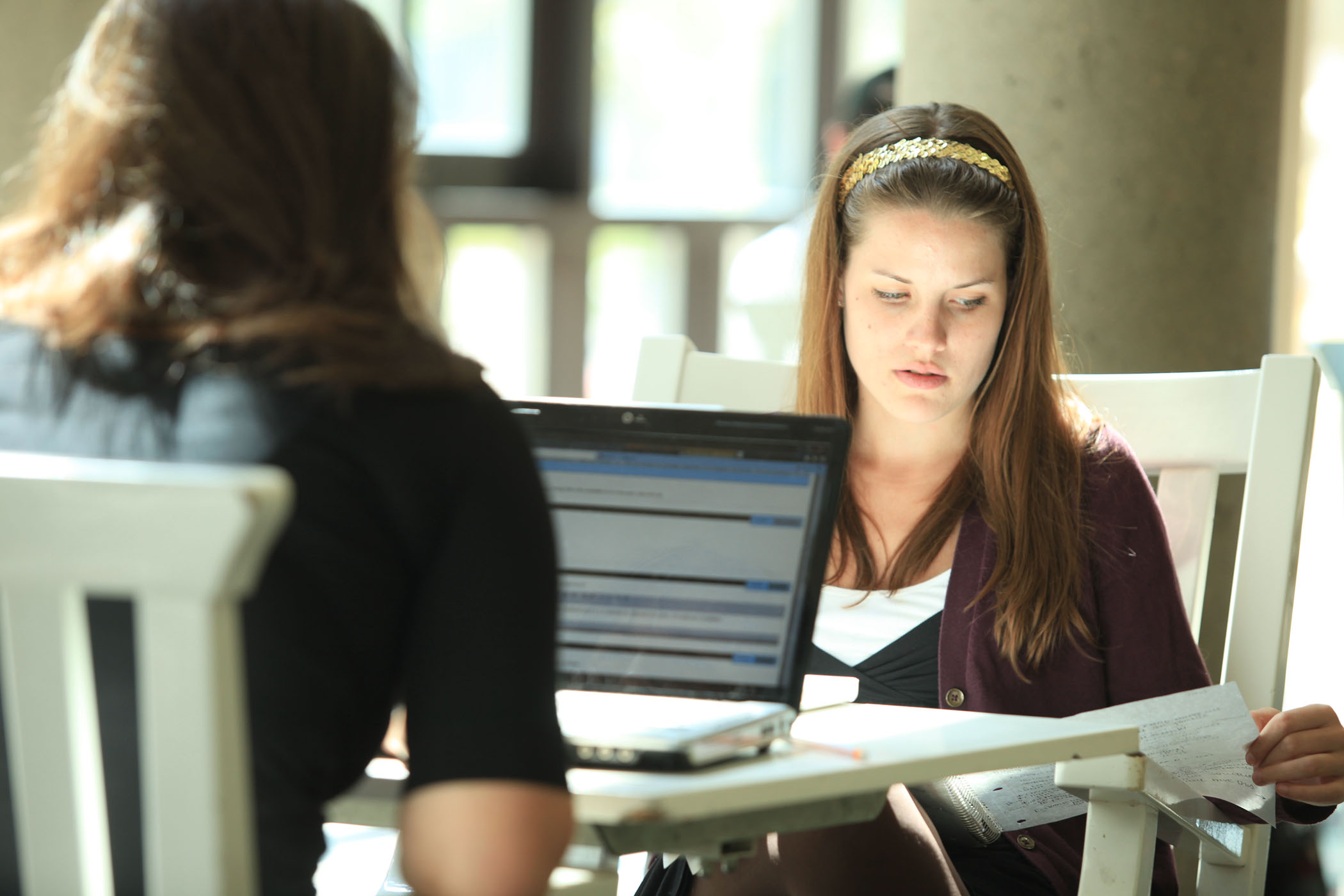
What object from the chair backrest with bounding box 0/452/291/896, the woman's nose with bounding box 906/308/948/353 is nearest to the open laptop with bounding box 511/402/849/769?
the chair backrest with bounding box 0/452/291/896

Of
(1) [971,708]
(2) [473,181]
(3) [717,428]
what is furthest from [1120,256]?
(2) [473,181]

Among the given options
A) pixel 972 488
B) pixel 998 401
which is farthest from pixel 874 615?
pixel 998 401

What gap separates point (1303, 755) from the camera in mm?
1272

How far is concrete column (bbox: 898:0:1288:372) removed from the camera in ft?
7.05

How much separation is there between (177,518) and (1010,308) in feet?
4.17

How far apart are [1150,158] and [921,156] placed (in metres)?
0.66

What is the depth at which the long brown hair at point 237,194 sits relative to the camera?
2.50ft

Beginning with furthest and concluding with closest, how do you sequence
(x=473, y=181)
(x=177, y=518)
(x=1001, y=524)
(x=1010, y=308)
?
(x=473, y=181) < (x=1010, y=308) < (x=1001, y=524) < (x=177, y=518)

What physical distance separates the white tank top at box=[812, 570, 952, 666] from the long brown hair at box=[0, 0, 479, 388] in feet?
2.79

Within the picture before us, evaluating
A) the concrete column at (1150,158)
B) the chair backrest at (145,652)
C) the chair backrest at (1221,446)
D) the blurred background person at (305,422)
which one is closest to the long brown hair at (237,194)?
the blurred background person at (305,422)

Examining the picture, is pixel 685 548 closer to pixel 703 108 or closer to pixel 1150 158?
pixel 1150 158

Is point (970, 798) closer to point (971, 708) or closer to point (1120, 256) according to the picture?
point (971, 708)

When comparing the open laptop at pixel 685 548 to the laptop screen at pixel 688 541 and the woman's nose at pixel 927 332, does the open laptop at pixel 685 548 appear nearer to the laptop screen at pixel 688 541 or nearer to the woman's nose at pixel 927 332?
the laptop screen at pixel 688 541

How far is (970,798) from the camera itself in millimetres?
1330
